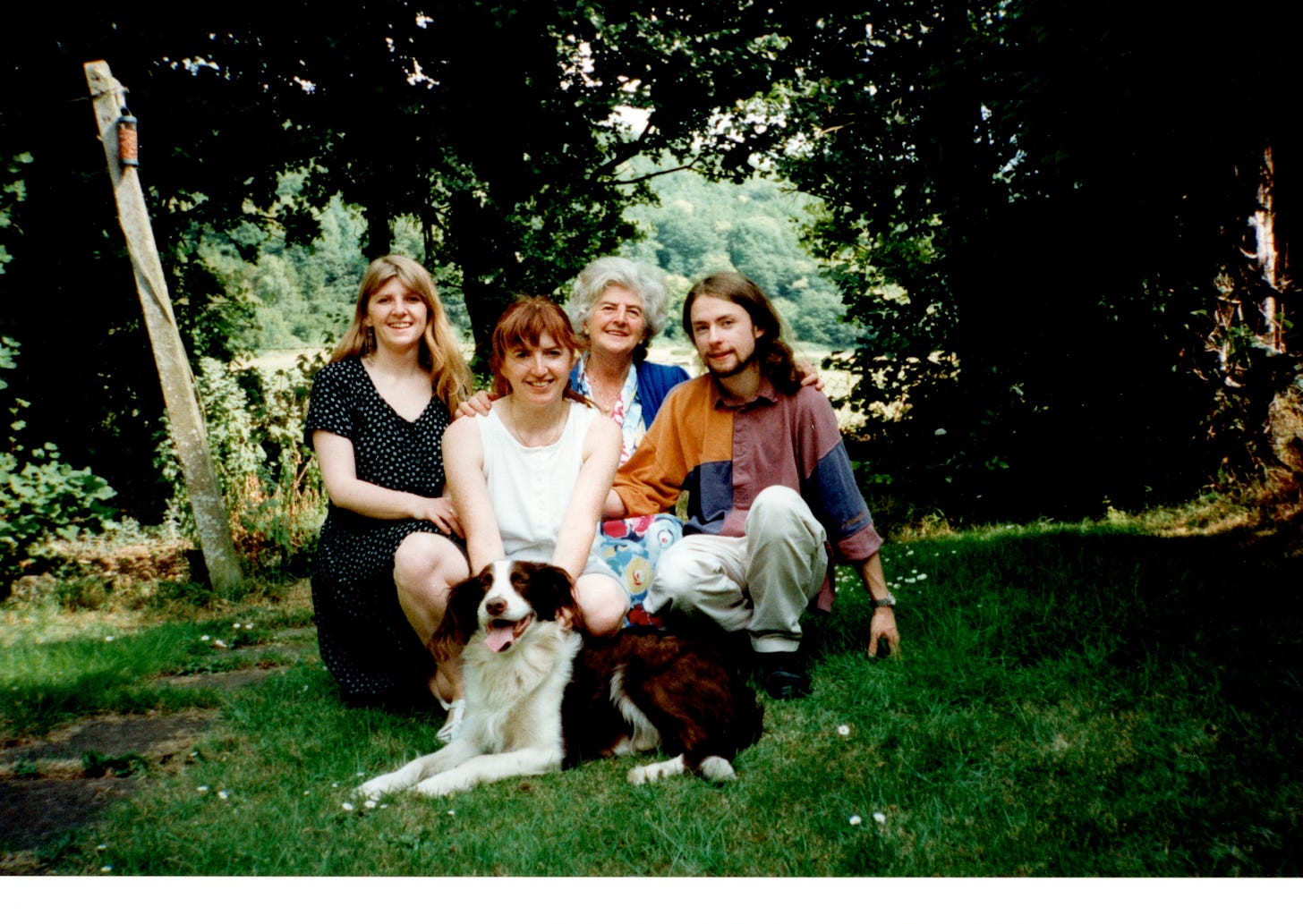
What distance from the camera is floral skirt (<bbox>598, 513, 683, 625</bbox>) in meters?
3.30

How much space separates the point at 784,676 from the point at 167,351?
422cm

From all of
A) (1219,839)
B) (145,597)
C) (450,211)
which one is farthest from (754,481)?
(450,211)

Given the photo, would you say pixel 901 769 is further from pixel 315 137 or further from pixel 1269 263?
pixel 315 137

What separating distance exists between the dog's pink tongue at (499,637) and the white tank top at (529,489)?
1.41ft

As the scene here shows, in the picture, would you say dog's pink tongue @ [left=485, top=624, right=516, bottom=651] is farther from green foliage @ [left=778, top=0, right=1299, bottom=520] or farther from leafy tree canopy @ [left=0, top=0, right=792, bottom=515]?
leafy tree canopy @ [left=0, top=0, right=792, bottom=515]

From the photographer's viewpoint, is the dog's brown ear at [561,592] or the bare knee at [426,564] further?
the bare knee at [426,564]

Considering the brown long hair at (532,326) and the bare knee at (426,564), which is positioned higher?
the brown long hair at (532,326)

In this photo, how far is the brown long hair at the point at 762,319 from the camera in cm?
310

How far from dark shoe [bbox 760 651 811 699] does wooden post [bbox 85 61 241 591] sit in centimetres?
377

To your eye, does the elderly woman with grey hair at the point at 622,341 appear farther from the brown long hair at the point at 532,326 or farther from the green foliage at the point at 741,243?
the brown long hair at the point at 532,326

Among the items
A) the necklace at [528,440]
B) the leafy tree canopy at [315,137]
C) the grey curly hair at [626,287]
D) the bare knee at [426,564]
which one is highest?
the leafy tree canopy at [315,137]

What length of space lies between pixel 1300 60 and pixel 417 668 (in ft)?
12.3

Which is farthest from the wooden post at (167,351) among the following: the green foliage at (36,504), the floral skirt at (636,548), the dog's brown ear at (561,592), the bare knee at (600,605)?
the dog's brown ear at (561,592)

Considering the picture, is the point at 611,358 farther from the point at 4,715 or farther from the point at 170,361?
the point at 170,361
